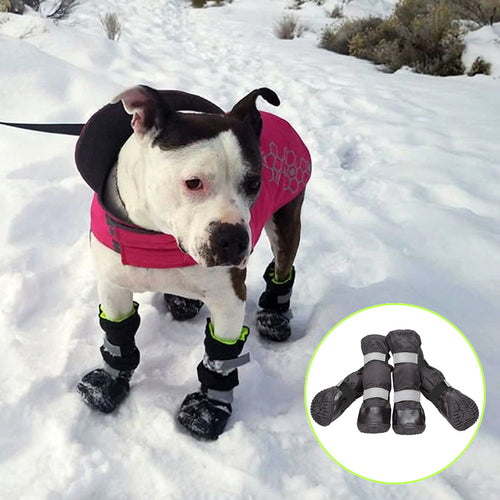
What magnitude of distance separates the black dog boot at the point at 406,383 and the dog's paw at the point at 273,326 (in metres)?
0.81

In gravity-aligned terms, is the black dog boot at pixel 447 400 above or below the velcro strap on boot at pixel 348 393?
above

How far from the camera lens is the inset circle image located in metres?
1.75

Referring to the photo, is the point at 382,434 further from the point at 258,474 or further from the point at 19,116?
the point at 19,116

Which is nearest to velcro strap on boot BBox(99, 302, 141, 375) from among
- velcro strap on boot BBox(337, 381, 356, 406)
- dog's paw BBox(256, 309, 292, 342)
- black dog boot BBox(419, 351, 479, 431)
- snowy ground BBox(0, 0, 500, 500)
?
snowy ground BBox(0, 0, 500, 500)

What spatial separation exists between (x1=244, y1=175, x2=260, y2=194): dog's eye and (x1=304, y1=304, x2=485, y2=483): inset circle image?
70 centimetres

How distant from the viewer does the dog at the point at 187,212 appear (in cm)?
153

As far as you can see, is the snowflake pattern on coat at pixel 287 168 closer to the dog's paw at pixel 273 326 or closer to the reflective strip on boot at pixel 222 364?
the dog's paw at pixel 273 326

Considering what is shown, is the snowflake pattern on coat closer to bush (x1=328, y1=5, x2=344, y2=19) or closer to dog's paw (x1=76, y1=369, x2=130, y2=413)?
dog's paw (x1=76, y1=369, x2=130, y2=413)

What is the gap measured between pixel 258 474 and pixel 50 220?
205 cm

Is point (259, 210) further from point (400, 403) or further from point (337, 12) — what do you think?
point (337, 12)

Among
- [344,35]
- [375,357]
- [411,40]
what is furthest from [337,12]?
[375,357]

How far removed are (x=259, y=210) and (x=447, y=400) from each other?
916 mm

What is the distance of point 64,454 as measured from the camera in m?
1.87

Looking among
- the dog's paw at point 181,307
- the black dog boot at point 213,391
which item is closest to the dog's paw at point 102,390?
the black dog boot at point 213,391
